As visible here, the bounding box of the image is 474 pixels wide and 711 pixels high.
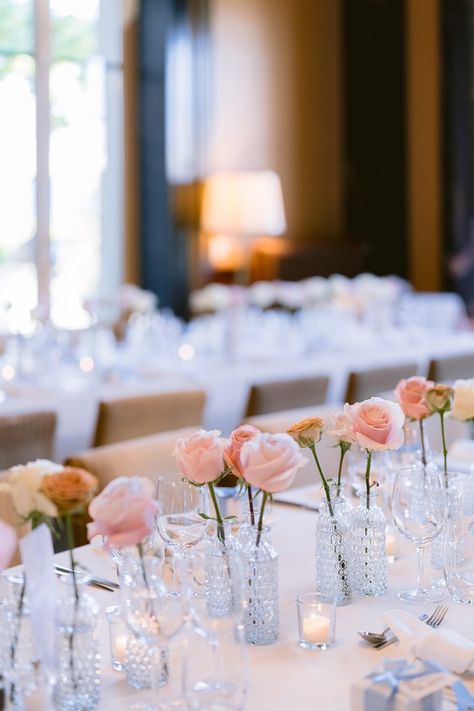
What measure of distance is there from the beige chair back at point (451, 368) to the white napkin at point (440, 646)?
116 inches

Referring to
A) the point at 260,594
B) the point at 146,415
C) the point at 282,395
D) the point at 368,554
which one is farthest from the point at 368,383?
the point at 260,594

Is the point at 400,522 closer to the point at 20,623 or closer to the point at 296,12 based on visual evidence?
the point at 20,623

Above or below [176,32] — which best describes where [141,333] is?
below

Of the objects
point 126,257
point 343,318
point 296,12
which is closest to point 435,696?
point 343,318

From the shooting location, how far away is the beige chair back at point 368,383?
4.11 m

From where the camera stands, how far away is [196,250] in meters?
7.89

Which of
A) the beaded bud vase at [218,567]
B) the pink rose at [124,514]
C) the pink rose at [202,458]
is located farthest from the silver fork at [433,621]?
the pink rose at [124,514]

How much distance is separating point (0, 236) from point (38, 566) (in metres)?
6.02

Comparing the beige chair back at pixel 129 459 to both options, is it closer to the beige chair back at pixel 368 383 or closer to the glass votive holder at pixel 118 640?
the glass votive holder at pixel 118 640

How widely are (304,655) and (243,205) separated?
226 inches

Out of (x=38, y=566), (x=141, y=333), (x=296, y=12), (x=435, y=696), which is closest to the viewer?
(x=435, y=696)

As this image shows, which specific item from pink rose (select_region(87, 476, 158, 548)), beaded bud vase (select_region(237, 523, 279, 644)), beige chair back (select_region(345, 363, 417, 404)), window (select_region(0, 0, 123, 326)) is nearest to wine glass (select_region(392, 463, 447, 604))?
beaded bud vase (select_region(237, 523, 279, 644))

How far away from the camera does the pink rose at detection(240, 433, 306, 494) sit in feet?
5.16

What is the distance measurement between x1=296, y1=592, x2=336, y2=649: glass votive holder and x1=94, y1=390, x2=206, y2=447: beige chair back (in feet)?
6.16
